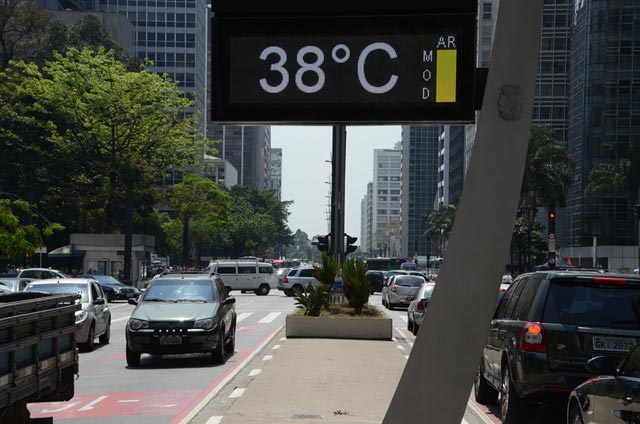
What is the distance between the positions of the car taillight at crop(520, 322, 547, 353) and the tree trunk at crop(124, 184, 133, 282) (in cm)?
4844

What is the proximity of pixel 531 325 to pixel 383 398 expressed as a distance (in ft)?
11.5

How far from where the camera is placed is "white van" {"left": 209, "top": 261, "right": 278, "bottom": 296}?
63750mm

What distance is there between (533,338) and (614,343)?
83 cm

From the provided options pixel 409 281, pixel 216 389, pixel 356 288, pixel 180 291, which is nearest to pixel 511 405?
pixel 216 389

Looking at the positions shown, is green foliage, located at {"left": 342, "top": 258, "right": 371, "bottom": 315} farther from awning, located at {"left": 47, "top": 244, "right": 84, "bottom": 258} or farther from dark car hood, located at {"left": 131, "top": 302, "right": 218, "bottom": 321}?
awning, located at {"left": 47, "top": 244, "right": 84, "bottom": 258}

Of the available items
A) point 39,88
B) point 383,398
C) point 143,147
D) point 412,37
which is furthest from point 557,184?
point 412,37

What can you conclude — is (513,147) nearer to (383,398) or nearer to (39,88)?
(383,398)

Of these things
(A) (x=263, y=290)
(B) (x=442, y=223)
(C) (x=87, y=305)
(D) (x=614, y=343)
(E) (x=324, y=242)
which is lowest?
(A) (x=263, y=290)

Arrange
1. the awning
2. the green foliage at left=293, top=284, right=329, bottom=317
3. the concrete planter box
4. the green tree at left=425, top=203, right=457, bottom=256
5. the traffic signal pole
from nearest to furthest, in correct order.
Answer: the concrete planter box < the green foliage at left=293, top=284, right=329, bottom=317 < the traffic signal pole < the awning < the green tree at left=425, top=203, right=457, bottom=256

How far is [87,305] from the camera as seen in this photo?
2255cm

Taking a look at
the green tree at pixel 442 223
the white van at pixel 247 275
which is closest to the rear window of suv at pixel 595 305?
the white van at pixel 247 275

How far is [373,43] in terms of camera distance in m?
7.79

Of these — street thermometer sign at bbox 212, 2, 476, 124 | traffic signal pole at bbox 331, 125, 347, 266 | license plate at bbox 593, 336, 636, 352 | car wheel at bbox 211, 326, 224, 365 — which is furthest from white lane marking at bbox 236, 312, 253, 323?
street thermometer sign at bbox 212, 2, 476, 124

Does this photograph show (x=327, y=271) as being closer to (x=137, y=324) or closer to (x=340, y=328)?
(x=340, y=328)
